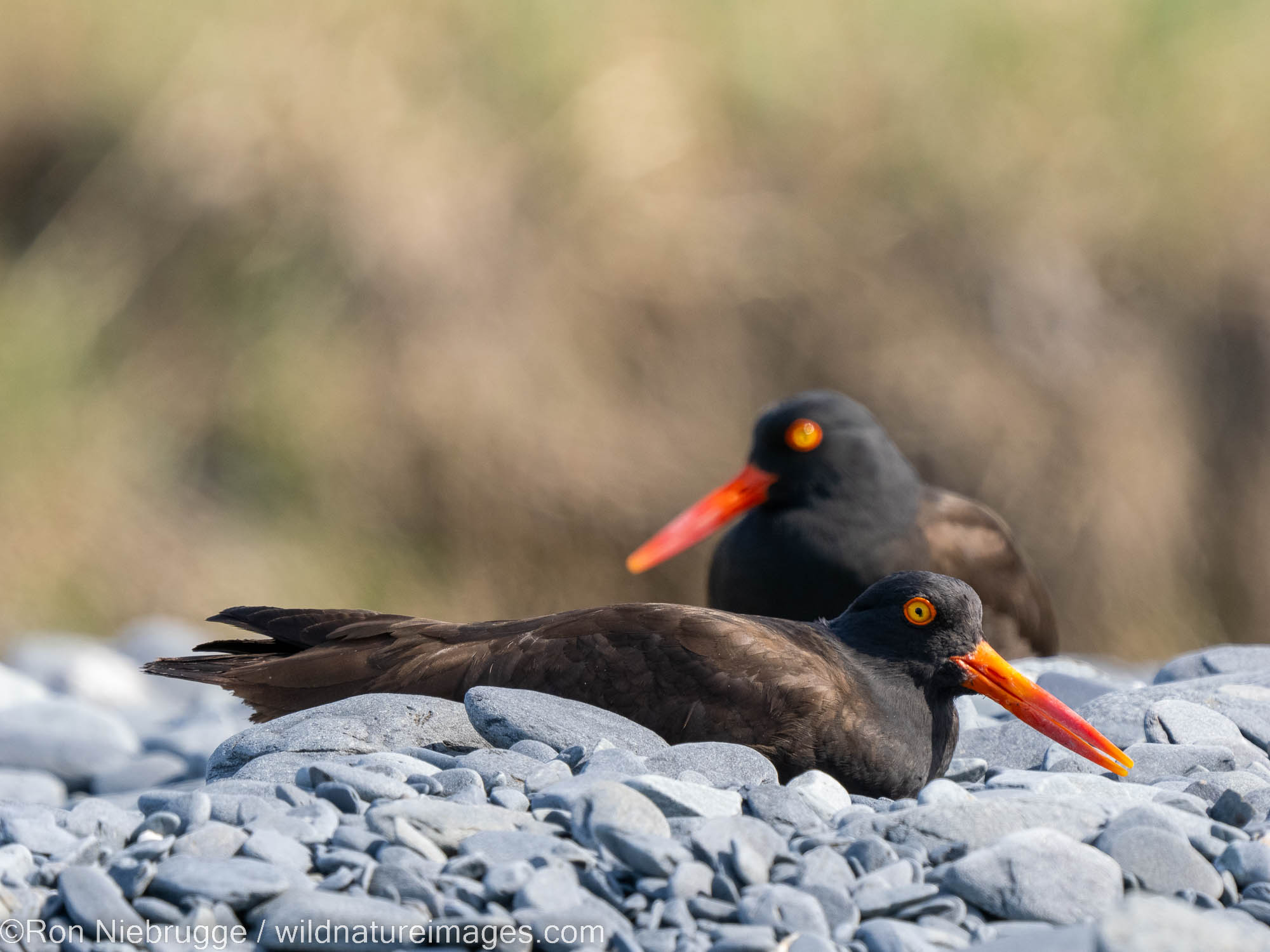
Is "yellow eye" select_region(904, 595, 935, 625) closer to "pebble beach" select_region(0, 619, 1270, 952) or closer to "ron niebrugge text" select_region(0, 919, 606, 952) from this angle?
"pebble beach" select_region(0, 619, 1270, 952)

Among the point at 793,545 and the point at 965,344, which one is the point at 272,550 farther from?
the point at 965,344

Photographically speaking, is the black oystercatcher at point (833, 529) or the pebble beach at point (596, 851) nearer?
the pebble beach at point (596, 851)

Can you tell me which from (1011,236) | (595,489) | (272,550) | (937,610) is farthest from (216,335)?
(937,610)

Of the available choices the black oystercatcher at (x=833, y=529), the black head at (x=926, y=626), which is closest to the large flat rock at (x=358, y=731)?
the black head at (x=926, y=626)

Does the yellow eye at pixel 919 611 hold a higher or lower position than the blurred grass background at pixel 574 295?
lower

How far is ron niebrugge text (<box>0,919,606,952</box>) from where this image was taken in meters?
2.09

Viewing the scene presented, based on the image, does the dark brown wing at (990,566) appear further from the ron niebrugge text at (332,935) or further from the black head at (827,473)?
the ron niebrugge text at (332,935)

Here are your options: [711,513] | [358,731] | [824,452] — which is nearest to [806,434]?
[824,452]

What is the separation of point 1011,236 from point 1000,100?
3.15 ft

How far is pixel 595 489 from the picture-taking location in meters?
7.39

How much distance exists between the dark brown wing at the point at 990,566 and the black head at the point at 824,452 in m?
0.26

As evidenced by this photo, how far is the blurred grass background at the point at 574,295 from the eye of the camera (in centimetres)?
729

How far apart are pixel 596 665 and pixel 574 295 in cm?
481

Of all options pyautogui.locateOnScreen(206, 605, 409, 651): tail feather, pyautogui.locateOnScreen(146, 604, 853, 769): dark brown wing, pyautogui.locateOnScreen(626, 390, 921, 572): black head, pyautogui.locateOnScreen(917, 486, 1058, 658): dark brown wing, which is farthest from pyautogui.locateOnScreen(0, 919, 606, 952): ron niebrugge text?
pyautogui.locateOnScreen(917, 486, 1058, 658): dark brown wing
